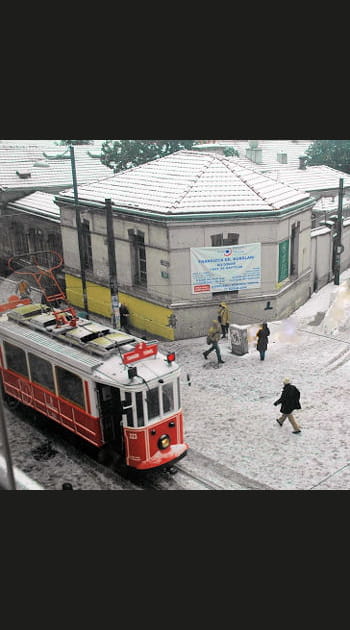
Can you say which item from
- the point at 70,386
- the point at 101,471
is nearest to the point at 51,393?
the point at 70,386

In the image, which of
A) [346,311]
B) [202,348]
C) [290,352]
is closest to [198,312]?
[202,348]

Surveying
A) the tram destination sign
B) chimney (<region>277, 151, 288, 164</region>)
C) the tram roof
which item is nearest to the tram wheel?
the tram roof

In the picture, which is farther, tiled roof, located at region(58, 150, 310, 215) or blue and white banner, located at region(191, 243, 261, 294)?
tiled roof, located at region(58, 150, 310, 215)

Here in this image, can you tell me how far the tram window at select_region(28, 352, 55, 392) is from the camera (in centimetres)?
1427

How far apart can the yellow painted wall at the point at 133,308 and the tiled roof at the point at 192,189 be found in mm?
3283

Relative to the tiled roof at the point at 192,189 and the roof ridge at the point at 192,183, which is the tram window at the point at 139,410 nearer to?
Answer: the tiled roof at the point at 192,189

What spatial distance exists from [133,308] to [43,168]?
45.9 feet

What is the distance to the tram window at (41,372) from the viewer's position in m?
14.3

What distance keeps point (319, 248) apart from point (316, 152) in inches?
567

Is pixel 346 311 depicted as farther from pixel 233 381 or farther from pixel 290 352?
pixel 233 381

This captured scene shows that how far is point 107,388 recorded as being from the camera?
42.6 ft

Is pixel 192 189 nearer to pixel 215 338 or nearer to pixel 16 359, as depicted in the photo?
pixel 215 338

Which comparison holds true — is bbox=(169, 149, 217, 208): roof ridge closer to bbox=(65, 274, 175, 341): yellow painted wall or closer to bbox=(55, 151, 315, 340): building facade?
bbox=(55, 151, 315, 340): building facade

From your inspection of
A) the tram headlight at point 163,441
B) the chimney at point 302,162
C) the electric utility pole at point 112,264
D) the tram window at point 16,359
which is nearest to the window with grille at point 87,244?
the electric utility pole at point 112,264
